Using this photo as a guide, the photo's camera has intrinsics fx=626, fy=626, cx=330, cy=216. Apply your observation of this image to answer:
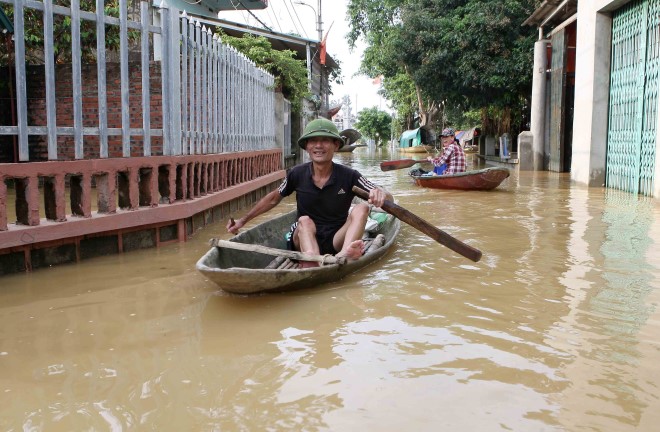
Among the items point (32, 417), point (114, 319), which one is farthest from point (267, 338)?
point (32, 417)

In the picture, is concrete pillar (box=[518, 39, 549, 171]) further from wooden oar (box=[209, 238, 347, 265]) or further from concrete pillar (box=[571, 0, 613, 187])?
wooden oar (box=[209, 238, 347, 265])

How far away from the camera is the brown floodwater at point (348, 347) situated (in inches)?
104

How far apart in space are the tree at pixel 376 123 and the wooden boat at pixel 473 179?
50441 mm

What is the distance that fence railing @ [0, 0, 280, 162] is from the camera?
16.2 feet

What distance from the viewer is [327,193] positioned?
16.9 ft

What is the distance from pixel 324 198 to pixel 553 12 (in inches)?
504

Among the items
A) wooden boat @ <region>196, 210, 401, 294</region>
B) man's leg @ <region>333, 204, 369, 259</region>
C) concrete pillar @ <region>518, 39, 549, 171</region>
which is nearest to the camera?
wooden boat @ <region>196, 210, 401, 294</region>

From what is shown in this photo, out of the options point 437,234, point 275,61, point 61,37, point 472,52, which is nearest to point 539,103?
point 472,52

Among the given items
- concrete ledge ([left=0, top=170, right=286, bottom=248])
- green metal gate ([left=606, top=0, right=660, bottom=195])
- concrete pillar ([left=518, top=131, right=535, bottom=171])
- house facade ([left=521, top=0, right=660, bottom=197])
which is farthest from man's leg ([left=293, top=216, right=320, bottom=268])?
concrete pillar ([left=518, top=131, right=535, bottom=171])

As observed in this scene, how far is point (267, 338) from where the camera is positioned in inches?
142

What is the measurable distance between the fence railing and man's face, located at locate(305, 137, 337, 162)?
1.87m

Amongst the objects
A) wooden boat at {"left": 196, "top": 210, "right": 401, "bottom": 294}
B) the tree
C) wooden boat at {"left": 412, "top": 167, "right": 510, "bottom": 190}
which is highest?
the tree

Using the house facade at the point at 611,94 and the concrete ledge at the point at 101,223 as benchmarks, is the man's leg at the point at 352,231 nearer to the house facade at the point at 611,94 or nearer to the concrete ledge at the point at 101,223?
the concrete ledge at the point at 101,223

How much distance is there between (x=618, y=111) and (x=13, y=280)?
10.7m
